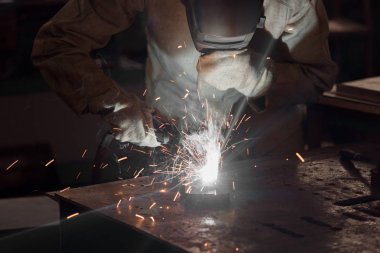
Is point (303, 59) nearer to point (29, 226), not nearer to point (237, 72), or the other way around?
A: point (237, 72)

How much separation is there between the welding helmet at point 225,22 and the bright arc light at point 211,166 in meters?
0.47

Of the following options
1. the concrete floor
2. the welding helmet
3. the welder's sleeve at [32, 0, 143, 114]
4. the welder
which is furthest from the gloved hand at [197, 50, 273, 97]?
the concrete floor

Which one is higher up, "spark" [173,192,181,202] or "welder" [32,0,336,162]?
"welder" [32,0,336,162]

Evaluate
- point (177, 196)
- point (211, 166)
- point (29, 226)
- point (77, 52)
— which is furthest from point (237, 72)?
point (29, 226)

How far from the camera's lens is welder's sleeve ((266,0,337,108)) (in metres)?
2.82

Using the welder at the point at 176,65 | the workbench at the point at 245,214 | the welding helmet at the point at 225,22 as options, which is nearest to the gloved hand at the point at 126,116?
the welder at the point at 176,65

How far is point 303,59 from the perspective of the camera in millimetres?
2867

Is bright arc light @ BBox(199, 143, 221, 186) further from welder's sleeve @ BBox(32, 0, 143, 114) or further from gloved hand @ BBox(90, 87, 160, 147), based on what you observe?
welder's sleeve @ BBox(32, 0, 143, 114)

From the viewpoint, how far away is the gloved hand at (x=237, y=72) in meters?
2.34

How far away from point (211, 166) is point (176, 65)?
1.71ft

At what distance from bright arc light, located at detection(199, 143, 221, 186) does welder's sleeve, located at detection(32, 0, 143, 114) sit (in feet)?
1.19

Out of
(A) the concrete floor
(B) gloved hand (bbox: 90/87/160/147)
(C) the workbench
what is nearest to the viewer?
(C) the workbench

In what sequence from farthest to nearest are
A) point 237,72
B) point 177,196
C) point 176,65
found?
point 176,65 < point 237,72 < point 177,196

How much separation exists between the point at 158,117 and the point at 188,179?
0.28 metres
